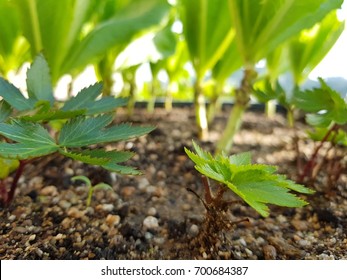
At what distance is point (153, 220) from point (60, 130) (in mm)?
224

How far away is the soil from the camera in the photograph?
2.11ft

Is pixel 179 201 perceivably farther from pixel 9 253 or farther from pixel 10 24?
pixel 10 24

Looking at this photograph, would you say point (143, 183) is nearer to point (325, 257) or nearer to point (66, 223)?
point (66, 223)

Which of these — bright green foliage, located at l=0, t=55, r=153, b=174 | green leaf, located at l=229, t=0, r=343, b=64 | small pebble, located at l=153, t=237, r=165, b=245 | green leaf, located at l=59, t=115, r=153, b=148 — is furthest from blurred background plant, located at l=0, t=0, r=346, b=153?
small pebble, located at l=153, t=237, r=165, b=245

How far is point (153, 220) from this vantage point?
0.73m

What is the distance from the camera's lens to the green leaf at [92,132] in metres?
0.58

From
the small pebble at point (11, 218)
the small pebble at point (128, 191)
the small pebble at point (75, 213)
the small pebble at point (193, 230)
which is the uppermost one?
the small pebble at point (128, 191)

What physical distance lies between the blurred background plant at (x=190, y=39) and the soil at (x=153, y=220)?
16cm

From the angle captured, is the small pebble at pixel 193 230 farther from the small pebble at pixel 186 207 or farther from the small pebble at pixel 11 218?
the small pebble at pixel 11 218

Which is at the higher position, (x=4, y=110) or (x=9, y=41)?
(x=9, y=41)

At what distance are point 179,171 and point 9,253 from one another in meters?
0.41

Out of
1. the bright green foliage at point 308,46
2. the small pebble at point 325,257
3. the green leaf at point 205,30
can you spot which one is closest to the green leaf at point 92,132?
the small pebble at point 325,257

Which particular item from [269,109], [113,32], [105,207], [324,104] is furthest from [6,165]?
[269,109]
